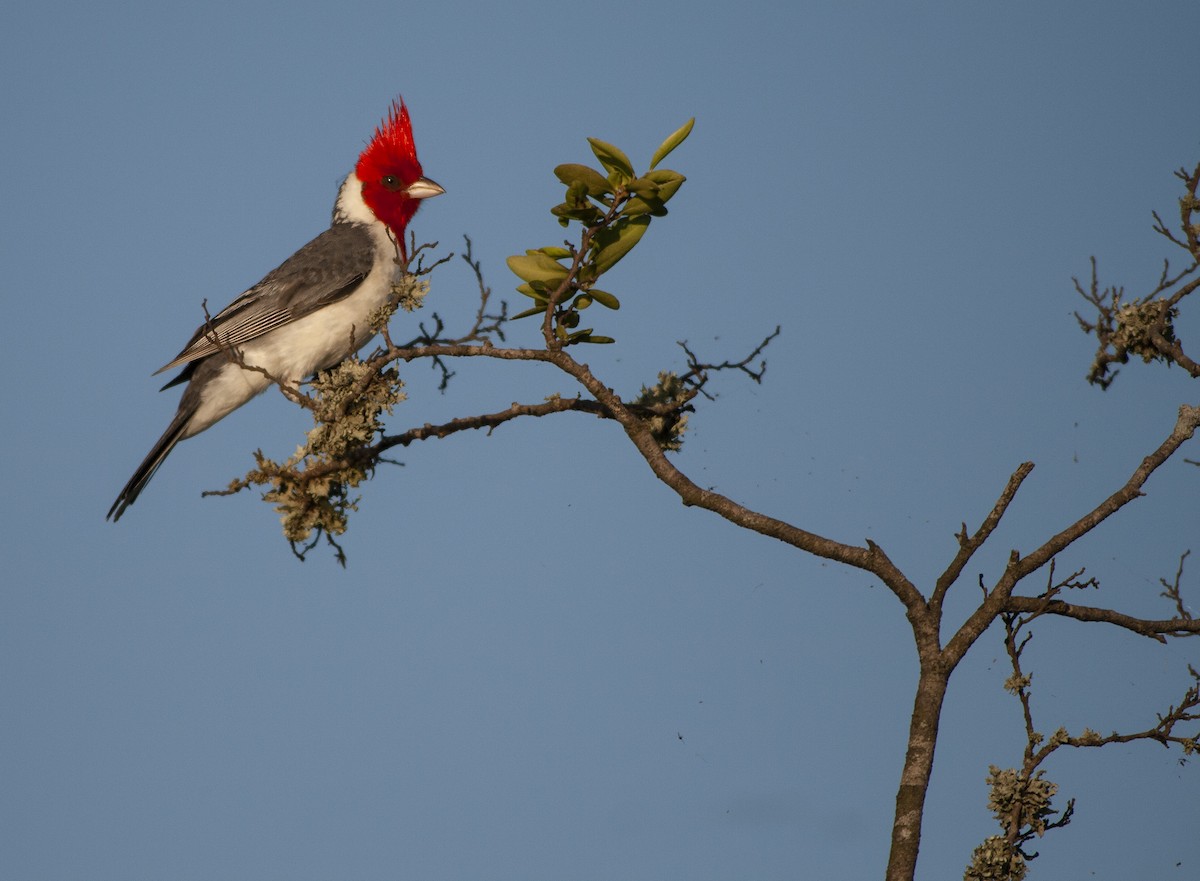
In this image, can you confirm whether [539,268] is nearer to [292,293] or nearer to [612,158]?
[612,158]

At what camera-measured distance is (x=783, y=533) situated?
4.20 metres

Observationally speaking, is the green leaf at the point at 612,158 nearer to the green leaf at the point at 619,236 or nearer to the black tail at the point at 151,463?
the green leaf at the point at 619,236

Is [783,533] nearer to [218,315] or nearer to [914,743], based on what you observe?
[914,743]

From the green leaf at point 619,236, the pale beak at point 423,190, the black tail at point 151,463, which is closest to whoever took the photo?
the green leaf at point 619,236

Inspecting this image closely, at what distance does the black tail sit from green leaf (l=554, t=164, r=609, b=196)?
4.76 metres

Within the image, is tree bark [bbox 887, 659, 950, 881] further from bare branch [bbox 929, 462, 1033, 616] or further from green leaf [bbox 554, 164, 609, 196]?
green leaf [bbox 554, 164, 609, 196]

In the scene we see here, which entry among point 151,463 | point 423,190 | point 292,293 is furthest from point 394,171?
point 151,463

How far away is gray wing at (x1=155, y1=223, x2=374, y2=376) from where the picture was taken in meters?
8.20

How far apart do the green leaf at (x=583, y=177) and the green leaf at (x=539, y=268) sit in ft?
1.13

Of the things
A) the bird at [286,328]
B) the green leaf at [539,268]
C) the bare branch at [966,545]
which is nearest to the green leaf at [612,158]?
the green leaf at [539,268]

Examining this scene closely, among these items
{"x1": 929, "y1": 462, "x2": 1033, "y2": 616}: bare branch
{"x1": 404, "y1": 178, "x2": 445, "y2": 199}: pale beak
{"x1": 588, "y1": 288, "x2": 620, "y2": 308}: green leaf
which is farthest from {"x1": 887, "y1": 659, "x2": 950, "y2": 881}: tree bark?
{"x1": 404, "y1": 178, "x2": 445, "y2": 199}: pale beak

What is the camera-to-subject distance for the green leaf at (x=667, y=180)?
14.0 feet

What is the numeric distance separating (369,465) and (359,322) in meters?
3.46

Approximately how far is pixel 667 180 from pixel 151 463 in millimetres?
5099
